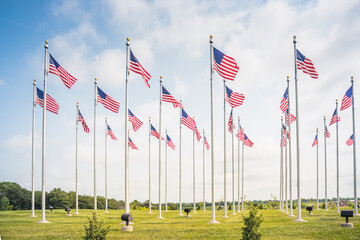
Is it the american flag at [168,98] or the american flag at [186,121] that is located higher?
the american flag at [168,98]

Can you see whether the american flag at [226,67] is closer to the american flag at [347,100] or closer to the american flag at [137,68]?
the american flag at [137,68]

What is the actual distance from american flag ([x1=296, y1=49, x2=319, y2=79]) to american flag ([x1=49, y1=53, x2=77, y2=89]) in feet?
56.2

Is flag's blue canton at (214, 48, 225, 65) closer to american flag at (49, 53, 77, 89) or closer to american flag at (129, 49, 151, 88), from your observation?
american flag at (129, 49, 151, 88)

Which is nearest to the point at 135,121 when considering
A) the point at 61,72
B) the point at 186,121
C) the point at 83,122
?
the point at 186,121

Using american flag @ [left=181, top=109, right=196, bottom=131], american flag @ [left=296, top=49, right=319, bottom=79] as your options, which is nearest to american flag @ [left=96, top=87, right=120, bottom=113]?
american flag @ [left=181, top=109, right=196, bottom=131]

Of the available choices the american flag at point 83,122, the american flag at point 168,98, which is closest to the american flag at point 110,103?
the american flag at point 168,98

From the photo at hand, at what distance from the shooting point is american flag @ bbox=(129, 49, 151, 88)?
26.0 metres

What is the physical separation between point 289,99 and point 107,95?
53.2 feet

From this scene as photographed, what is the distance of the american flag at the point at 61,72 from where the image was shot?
27469mm

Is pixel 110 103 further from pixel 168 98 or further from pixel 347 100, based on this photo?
pixel 347 100

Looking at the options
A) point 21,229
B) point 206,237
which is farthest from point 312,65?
point 21,229

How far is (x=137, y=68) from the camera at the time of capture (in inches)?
1026

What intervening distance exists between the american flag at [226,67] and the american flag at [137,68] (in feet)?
16.2

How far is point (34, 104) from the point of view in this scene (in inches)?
1346
